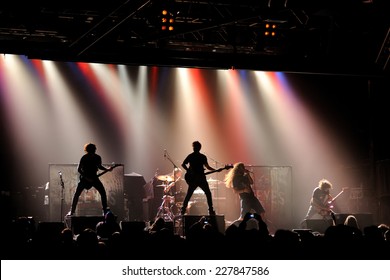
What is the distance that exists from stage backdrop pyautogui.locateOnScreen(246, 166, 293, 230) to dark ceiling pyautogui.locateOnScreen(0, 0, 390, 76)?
3.42 meters

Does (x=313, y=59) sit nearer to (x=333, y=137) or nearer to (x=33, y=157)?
(x=333, y=137)

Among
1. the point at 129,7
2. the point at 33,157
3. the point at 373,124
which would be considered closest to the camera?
the point at 129,7

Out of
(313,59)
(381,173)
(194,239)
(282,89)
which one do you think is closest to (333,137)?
(282,89)

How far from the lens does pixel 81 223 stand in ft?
34.2

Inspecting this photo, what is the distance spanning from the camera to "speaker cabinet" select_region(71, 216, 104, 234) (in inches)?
408

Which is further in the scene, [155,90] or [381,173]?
[155,90]

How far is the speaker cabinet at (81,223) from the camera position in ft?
34.0

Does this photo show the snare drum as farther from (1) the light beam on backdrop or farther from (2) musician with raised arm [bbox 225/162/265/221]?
(1) the light beam on backdrop

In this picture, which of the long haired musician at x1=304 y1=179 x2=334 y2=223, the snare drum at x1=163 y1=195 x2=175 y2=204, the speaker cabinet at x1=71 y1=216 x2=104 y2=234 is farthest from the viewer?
the snare drum at x1=163 y1=195 x2=175 y2=204

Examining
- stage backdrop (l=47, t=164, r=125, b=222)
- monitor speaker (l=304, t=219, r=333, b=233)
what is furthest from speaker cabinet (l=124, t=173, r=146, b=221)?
monitor speaker (l=304, t=219, r=333, b=233)

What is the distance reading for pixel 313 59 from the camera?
14141 mm

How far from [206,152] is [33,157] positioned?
530 cm

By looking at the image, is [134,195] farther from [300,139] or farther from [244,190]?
[300,139]

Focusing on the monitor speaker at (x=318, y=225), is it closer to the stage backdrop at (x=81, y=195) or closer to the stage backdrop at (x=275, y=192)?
the stage backdrop at (x=275, y=192)
